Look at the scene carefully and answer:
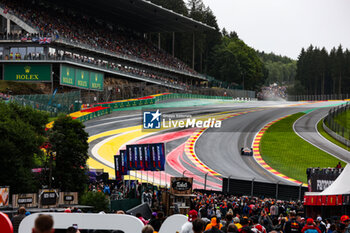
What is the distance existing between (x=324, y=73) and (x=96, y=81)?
253 feet

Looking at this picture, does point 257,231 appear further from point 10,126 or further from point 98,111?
point 98,111

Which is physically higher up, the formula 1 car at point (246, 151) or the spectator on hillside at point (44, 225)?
the spectator on hillside at point (44, 225)

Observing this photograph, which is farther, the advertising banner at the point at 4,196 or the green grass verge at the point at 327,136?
the green grass verge at the point at 327,136

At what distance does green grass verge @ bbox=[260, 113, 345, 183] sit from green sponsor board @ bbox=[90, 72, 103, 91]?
90.5 feet

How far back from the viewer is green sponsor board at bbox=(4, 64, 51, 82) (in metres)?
63.9

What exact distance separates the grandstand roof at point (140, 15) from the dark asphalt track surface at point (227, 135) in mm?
19815

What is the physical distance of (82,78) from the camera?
68938mm

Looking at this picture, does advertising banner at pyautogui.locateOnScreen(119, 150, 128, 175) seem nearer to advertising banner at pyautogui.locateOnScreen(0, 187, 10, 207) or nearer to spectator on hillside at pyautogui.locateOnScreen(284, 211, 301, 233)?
advertising banner at pyautogui.locateOnScreen(0, 187, 10, 207)

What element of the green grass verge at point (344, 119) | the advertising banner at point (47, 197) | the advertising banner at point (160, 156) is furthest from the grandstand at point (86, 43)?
the advertising banner at point (47, 197)

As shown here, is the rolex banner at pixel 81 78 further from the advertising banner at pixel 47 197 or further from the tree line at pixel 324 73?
the tree line at pixel 324 73

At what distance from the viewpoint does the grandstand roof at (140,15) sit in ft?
247

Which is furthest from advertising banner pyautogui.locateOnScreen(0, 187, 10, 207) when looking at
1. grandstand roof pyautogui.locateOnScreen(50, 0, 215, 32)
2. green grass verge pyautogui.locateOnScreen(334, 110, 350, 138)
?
grandstand roof pyautogui.locateOnScreen(50, 0, 215, 32)

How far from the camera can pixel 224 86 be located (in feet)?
352

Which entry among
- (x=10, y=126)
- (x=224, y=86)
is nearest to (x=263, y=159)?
(x=10, y=126)
